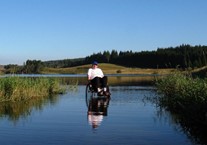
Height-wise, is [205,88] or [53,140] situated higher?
[205,88]

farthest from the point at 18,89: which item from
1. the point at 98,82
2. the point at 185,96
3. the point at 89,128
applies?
the point at 89,128

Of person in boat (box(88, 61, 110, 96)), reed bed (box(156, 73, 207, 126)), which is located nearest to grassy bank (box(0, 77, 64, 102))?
person in boat (box(88, 61, 110, 96))

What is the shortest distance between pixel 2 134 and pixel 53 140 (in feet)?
5.09

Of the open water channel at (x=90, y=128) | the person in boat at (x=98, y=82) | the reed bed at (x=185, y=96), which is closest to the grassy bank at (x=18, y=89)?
the person in boat at (x=98, y=82)

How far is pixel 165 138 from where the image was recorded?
962 centimetres

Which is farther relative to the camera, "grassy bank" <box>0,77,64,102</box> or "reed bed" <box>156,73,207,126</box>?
"grassy bank" <box>0,77,64,102</box>

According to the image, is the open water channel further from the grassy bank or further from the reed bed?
the grassy bank

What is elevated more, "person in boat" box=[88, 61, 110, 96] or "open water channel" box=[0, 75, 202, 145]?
"person in boat" box=[88, 61, 110, 96]

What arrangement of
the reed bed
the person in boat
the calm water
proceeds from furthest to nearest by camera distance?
the person in boat, the reed bed, the calm water

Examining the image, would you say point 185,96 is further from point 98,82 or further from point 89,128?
point 98,82

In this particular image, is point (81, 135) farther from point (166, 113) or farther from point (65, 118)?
point (166, 113)

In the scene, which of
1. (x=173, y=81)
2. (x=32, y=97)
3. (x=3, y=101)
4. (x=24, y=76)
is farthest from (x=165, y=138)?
(x=24, y=76)

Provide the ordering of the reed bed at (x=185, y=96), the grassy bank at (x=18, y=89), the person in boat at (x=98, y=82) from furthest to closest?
the person in boat at (x=98, y=82) < the grassy bank at (x=18, y=89) < the reed bed at (x=185, y=96)

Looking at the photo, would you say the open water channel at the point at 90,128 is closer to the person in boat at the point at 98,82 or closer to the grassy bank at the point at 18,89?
the grassy bank at the point at 18,89
